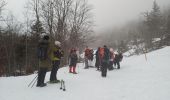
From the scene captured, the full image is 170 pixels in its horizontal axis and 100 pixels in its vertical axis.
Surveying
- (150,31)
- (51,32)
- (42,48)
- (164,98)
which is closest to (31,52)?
(51,32)

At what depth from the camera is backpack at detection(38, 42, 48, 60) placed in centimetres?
1090

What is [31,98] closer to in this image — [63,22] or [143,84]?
[143,84]

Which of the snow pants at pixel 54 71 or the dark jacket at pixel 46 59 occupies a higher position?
the dark jacket at pixel 46 59

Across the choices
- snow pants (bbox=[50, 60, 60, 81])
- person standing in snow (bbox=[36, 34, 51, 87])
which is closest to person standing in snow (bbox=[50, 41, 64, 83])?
snow pants (bbox=[50, 60, 60, 81])

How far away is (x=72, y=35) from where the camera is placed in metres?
36.8

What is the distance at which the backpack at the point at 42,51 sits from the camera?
10904 millimetres

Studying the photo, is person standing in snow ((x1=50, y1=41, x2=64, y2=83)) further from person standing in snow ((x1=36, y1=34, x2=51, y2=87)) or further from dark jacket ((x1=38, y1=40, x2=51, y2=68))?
person standing in snow ((x1=36, y1=34, x2=51, y2=87))

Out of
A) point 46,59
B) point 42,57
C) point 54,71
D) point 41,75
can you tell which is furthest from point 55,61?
point 41,75

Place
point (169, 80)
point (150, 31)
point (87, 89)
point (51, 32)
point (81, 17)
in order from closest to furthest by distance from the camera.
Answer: point (87, 89) → point (169, 80) → point (51, 32) → point (81, 17) → point (150, 31)

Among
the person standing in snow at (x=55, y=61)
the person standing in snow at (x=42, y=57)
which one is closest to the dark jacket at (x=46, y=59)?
the person standing in snow at (x=42, y=57)

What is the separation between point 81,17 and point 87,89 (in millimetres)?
31841

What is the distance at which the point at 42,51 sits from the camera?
1091cm

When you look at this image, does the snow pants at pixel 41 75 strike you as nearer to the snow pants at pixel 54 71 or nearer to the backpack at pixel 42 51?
the backpack at pixel 42 51

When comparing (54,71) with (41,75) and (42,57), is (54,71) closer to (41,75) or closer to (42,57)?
(41,75)
